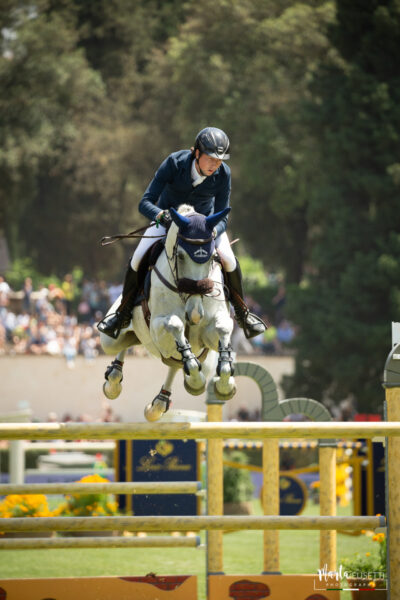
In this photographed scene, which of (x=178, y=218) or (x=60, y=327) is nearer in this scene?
(x=178, y=218)

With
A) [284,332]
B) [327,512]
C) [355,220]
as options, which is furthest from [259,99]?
[327,512]

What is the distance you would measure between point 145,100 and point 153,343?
144 feet

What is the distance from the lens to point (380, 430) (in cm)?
677

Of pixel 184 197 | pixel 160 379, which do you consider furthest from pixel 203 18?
pixel 184 197

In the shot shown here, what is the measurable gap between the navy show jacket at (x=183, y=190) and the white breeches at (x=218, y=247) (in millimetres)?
136

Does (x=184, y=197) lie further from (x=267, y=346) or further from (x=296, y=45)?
(x=296, y=45)

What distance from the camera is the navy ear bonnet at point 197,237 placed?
25.9 feet

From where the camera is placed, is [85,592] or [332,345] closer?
[85,592]

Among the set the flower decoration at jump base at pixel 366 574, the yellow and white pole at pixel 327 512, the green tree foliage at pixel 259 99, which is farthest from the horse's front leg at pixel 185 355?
the green tree foliage at pixel 259 99

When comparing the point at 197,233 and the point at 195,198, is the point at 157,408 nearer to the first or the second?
the point at 197,233

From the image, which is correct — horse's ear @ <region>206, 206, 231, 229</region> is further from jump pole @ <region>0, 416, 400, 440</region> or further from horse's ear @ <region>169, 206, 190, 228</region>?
jump pole @ <region>0, 416, 400, 440</region>

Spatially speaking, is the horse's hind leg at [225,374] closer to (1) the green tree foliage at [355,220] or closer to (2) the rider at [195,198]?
(2) the rider at [195,198]

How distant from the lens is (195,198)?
8641 millimetres

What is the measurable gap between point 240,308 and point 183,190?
1235 mm
